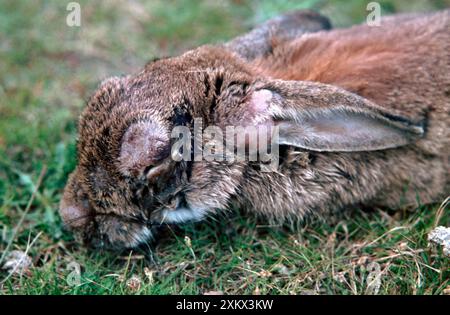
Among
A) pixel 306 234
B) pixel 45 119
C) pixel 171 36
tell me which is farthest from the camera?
pixel 171 36

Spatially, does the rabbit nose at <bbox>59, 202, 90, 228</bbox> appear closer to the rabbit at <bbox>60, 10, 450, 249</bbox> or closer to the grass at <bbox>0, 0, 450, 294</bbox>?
the rabbit at <bbox>60, 10, 450, 249</bbox>

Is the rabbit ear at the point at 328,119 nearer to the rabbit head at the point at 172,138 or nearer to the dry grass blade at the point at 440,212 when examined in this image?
the rabbit head at the point at 172,138

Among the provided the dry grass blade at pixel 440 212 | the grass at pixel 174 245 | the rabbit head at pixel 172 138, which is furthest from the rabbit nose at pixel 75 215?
the dry grass blade at pixel 440 212

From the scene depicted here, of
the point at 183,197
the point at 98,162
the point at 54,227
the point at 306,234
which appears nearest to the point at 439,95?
the point at 306,234

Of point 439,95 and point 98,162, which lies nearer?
point 98,162

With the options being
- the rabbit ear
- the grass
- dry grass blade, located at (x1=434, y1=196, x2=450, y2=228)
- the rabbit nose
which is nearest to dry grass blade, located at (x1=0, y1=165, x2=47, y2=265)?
the grass
